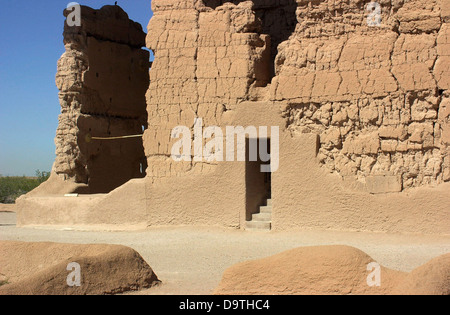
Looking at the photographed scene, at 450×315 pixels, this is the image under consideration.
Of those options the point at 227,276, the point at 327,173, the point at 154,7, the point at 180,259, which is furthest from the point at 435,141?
the point at 154,7

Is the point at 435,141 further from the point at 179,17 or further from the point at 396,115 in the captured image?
the point at 179,17

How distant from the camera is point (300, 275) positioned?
177 inches

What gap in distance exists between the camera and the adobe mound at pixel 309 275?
4.37 meters

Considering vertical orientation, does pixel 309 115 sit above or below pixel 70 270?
above

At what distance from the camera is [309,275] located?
448 centimetres

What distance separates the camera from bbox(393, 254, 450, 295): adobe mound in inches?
150

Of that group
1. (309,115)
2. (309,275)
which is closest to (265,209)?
(309,115)

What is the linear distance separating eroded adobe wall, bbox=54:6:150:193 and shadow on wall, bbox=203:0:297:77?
11.7 feet

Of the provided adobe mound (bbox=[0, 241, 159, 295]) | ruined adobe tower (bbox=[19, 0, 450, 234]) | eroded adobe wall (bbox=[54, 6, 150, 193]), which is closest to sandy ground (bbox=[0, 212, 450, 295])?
adobe mound (bbox=[0, 241, 159, 295])

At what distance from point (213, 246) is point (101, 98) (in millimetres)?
6669

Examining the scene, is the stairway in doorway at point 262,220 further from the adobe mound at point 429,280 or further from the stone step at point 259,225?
the adobe mound at point 429,280

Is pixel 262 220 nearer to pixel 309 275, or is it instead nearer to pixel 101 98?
pixel 309 275

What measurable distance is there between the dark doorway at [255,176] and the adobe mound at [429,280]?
5279 millimetres
